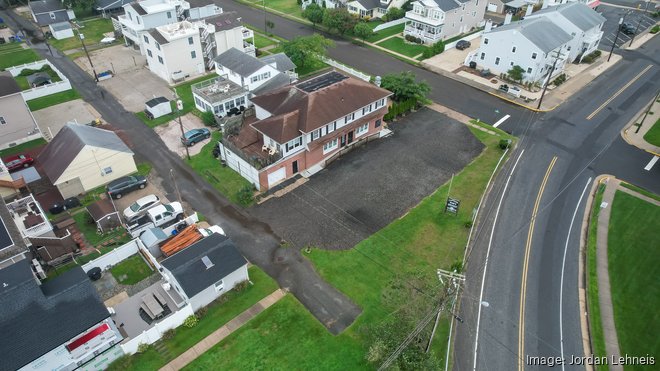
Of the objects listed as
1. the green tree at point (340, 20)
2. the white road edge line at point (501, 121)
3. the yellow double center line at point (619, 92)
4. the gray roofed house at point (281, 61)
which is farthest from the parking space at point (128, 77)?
the yellow double center line at point (619, 92)

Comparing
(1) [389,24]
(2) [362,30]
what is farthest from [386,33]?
(2) [362,30]

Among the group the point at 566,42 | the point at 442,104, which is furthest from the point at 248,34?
the point at 566,42

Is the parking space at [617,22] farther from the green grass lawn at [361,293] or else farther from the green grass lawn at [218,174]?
the green grass lawn at [218,174]

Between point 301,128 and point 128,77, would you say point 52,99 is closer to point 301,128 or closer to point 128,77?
point 128,77

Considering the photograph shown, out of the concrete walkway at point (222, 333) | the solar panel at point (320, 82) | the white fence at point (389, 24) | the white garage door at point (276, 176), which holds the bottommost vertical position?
the concrete walkway at point (222, 333)

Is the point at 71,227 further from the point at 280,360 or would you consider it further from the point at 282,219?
the point at 280,360

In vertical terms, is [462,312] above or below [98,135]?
below
